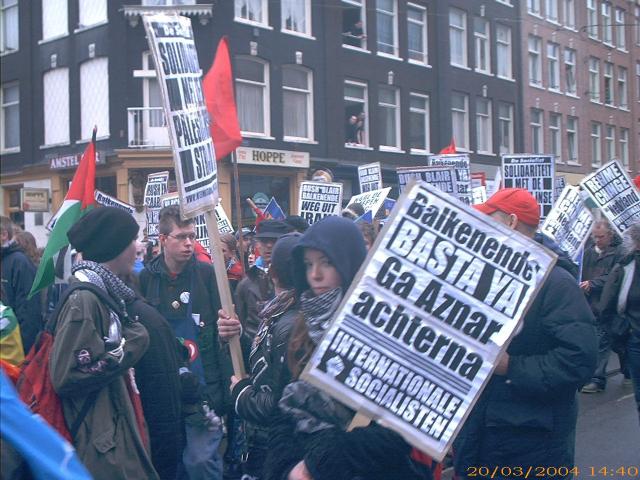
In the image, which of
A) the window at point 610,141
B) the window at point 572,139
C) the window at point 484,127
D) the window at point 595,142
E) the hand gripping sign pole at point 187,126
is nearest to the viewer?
the hand gripping sign pole at point 187,126

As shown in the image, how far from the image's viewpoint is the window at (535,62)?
34.6 meters

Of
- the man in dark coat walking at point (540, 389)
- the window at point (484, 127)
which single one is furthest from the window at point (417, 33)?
the man in dark coat walking at point (540, 389)

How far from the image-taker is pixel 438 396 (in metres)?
2.67

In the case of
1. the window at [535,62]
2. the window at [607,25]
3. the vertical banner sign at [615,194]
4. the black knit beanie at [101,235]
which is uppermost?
the window at [607,25]

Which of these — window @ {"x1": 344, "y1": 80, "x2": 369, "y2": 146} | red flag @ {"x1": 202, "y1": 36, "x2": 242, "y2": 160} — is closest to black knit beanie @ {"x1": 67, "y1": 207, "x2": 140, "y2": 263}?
red flag @ {"x1": 202, "y1": 36, "x2": 242, "y2": 160}

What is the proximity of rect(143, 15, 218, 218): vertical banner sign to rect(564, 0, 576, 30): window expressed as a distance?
3325 centimetres

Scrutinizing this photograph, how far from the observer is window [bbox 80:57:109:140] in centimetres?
2272

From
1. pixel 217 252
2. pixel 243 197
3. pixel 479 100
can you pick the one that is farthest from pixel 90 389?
pixel 479 100

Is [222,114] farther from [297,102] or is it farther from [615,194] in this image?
[297,102]

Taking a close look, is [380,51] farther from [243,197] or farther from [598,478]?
[598,478]

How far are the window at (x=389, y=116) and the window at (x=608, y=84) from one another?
11451 mm

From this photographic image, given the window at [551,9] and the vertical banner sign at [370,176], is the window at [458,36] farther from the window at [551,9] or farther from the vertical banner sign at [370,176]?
the vertical banner sign at [370,176]

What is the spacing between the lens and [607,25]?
33750 millimetres

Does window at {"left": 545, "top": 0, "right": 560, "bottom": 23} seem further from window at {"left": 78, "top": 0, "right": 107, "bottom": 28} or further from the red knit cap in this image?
the red knit cap
